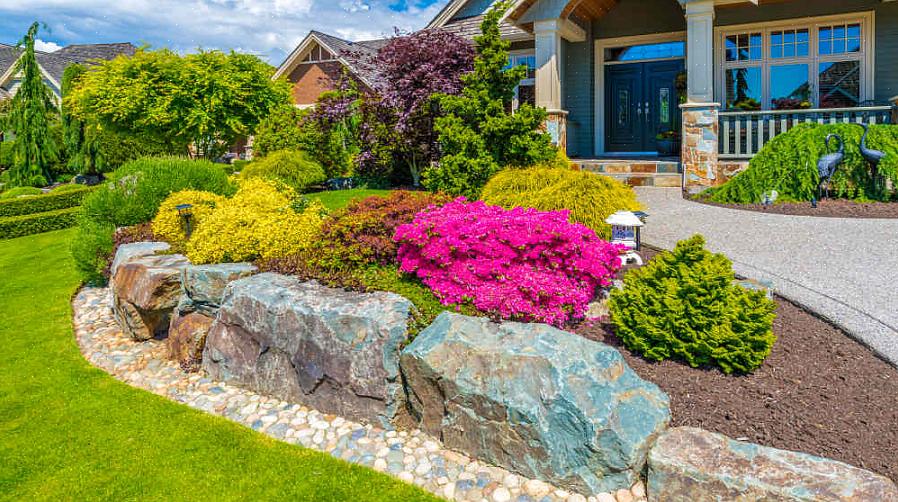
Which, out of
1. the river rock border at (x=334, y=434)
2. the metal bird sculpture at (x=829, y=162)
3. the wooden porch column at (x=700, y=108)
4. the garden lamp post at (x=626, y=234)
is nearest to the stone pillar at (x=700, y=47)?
the wooden porch column at (x=700, y=108)

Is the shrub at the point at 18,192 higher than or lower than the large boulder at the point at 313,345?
higher

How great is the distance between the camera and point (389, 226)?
5781mm

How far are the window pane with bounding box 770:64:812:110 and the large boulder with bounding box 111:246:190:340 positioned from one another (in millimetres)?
11813

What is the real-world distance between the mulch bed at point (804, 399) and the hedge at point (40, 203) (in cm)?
1474

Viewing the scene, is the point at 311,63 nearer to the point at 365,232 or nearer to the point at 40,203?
the point at 40,203

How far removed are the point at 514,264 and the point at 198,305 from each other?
2.86m

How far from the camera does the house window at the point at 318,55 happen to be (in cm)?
2977

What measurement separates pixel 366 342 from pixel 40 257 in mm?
9171

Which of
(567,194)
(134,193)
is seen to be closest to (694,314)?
(567,194)

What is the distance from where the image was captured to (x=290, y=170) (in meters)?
13.3

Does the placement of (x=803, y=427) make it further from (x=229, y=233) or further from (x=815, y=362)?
(x=229, y=233)

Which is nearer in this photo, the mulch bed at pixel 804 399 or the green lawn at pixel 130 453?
the mulch bed at pixel 804 399

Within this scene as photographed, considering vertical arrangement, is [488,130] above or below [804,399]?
above

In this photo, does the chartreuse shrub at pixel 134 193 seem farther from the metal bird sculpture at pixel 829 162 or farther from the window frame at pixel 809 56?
the window frame at pixel 809 56
